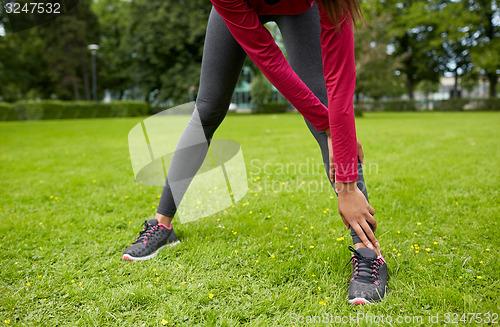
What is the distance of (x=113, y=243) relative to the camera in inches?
88.9

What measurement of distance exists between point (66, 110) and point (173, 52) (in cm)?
1114

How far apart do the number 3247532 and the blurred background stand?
2579cm

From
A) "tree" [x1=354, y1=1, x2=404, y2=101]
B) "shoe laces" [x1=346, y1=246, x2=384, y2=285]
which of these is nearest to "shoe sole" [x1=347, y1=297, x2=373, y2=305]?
"shoe laces" [x1=346, y1=246, x2=384, y2=285]

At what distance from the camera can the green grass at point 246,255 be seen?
1.52m

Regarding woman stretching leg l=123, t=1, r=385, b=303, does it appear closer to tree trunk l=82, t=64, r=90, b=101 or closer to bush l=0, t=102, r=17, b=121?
bush l=0, t=102, r=17, b=121

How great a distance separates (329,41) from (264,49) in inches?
10.3

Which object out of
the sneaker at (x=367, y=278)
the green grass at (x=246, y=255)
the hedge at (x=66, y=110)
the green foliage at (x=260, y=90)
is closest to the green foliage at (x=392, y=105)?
the green foliage at (x=260, y=90)

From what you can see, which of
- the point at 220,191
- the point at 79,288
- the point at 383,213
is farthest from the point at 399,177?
the point at 79,288

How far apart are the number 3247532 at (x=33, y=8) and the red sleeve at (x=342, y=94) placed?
1546 mm

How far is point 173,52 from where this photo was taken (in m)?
31.1

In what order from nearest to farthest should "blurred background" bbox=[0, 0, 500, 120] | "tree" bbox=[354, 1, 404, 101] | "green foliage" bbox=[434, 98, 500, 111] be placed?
"tree" bbox=[354, 1, 404, 101] < "green foliage" bbox=[434, 98, 500, 111] < "blurred background" bbox=[0, 0, 500, 120]

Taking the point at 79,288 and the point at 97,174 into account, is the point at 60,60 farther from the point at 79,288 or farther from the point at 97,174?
the point at 79,288

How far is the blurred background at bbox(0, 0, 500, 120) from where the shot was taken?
29359 millimetres

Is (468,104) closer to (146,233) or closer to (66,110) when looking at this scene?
(66,110)
